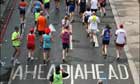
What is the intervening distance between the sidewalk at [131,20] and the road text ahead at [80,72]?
48.7 inches

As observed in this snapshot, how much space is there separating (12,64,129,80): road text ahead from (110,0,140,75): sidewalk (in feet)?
4.06

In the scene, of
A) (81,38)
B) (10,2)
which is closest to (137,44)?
(81,38)

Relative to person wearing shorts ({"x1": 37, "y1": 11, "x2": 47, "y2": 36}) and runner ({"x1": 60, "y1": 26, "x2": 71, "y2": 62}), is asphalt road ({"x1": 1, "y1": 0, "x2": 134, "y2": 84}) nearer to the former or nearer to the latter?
runner ({"x1": 60, "y1": 26, "x2": 71, "y2": 62})

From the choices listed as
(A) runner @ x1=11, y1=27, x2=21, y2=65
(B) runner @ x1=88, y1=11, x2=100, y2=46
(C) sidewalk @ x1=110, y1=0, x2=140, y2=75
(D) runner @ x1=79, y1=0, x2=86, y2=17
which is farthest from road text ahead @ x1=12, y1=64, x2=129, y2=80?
(D) runner @ x1=79, y1=0, x2=86, y2=17

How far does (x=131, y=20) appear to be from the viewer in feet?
115

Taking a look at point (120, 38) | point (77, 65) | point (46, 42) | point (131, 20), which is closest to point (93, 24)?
→ point (120, 38)

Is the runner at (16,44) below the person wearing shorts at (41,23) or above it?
below

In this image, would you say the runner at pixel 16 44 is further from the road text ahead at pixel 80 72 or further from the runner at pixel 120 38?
the runner at pixel 120 38

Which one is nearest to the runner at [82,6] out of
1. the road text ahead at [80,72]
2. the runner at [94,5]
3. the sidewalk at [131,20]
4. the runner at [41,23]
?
the runner at [94,5]

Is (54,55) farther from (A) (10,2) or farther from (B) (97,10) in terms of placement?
(A) (10,2)

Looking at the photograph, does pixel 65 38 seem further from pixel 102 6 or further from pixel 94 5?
pixel 102 6

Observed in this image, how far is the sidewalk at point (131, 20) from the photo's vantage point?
29.6m

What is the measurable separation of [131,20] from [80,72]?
970 cm

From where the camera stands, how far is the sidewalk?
29.6m
